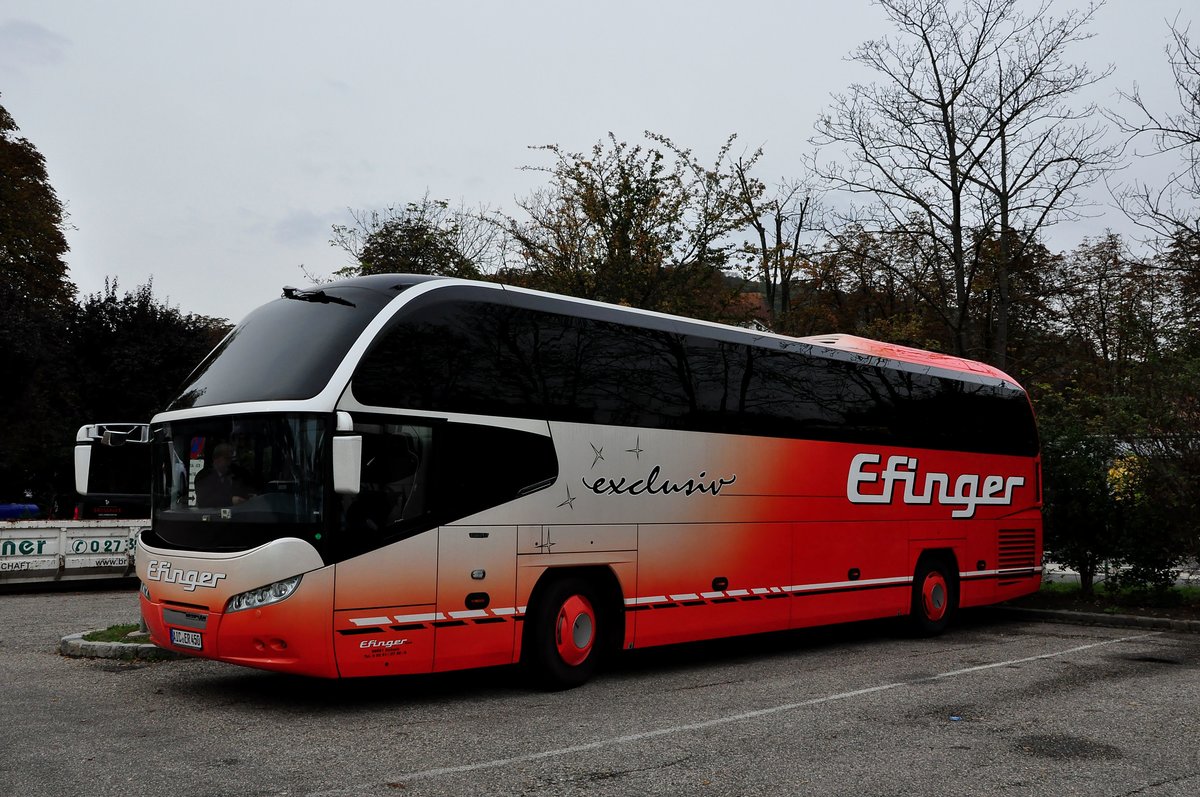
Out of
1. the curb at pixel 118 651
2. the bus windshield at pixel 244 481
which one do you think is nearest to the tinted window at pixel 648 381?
the bus windshield at pixel 244 481

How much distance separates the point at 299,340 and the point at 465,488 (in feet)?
5.98

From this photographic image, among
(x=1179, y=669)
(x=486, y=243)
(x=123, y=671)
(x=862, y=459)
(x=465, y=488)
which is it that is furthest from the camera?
(x=486, y=243)

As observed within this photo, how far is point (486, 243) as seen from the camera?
132 ft

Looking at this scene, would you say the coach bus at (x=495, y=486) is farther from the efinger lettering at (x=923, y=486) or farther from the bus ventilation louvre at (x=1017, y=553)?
the bus ventilation louvre at (x=1017, y=553)

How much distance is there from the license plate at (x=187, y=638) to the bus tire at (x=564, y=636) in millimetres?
2730

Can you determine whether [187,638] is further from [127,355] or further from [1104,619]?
[127,355]

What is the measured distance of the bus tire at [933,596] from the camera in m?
14.5

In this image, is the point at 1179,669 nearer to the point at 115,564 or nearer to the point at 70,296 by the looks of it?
the point at 115,564

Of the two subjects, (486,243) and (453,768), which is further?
(486,243)

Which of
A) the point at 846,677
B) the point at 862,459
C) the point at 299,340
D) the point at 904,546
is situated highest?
the point at 299,340

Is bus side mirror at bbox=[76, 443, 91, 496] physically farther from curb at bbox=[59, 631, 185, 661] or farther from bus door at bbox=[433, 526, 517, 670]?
bus door at bbox=[433, 526, 517, 670]

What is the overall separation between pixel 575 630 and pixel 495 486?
1653 mm

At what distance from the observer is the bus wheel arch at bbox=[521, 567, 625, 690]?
9750 millimetres

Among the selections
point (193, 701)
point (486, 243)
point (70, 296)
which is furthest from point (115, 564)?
point (70, 296)
